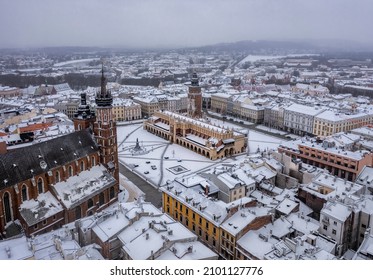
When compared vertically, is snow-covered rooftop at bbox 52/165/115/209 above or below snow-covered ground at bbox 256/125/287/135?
above

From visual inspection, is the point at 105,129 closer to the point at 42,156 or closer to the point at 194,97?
the point at 42,156

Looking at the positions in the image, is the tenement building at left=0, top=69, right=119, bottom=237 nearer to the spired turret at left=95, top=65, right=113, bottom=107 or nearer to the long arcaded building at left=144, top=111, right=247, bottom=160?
the spired turret at left=95, top=65, right=113, bottom=107

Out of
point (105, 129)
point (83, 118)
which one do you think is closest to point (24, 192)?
point (105, 129)

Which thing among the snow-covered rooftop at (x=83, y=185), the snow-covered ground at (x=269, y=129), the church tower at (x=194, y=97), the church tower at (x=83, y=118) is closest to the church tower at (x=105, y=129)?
the snow-covered rooftop at (x=83, y=185)

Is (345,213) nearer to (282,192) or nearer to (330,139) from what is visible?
Answer: (282,192)

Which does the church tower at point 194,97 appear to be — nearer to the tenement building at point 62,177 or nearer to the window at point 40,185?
the tenement building at point 62,177

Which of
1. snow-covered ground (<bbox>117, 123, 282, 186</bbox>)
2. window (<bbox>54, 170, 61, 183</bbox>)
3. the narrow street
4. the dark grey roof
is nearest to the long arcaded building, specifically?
snow-covered ground (<bbox>117, 123, 282, 186</bbox>)

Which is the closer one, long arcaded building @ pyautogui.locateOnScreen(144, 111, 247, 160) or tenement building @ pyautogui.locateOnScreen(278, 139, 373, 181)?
tenement building @ pyautogui.locateOnScreen(278, 139, 373, 181)
